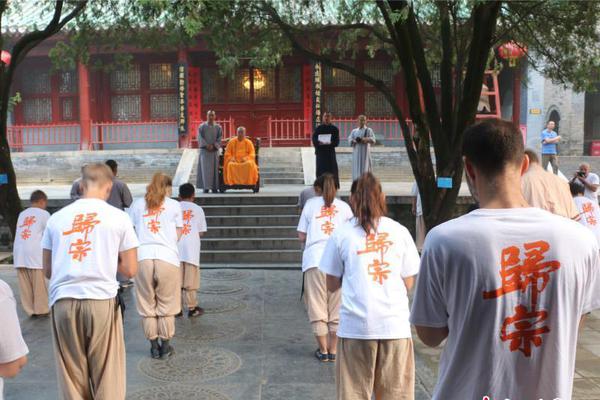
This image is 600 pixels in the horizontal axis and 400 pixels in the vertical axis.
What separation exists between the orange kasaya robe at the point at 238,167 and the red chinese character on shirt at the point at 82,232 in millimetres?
9239

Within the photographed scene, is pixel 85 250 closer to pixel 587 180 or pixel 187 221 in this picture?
pixel 187 221

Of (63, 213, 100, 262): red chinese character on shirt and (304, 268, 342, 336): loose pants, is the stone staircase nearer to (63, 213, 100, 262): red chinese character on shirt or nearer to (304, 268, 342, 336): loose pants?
(304, 268, 342, 336): loose pants

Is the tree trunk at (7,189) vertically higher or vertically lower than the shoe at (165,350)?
higher

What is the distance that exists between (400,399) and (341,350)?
46cm

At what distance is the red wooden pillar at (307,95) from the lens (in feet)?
63.6

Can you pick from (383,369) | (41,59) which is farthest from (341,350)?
(41,59)

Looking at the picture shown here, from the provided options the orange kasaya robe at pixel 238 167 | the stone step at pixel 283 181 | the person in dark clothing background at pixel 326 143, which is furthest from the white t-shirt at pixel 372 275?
the stone step at pixel 283 181

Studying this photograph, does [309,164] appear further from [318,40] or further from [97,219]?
A: [97,219]

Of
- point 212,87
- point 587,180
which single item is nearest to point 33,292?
point 587,180

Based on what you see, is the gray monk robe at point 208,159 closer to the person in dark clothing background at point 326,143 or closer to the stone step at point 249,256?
the person in dark clothing background at point 326,143

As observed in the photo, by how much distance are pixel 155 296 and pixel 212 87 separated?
16.0 metres

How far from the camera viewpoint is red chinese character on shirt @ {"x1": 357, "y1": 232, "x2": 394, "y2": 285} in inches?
135

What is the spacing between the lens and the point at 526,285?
5.70 feet

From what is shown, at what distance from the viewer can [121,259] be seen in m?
3.69
